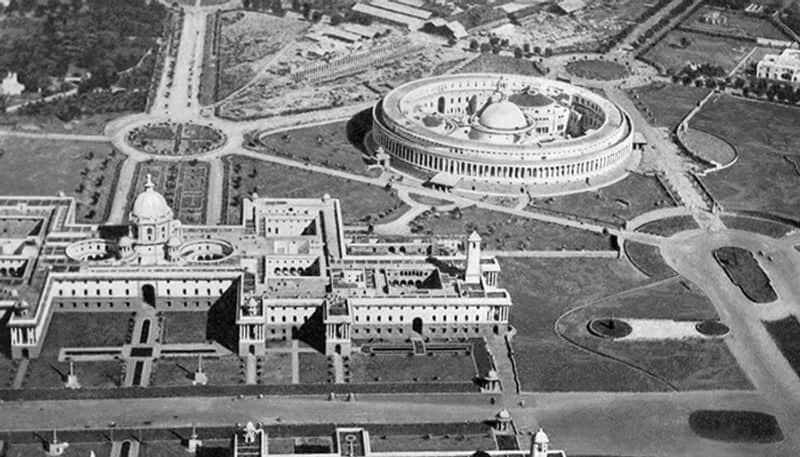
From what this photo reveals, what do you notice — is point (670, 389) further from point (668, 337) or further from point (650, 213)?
point (650, 213)

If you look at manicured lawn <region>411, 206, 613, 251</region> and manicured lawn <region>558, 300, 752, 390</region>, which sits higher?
manicured lawn <region>558, 300, 752, 390</region>

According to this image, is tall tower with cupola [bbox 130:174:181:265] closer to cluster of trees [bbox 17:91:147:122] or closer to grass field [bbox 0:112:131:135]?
grass field [bbox 0:112:131:135]

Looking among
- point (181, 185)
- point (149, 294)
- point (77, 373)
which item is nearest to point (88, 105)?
point (181, 185)

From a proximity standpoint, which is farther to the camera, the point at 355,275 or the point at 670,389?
the point at 355,275

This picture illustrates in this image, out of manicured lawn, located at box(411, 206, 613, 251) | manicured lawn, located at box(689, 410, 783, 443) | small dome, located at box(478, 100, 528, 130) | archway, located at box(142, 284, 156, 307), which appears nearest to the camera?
manicured lawn, located at box(689, 410, 783, 443)

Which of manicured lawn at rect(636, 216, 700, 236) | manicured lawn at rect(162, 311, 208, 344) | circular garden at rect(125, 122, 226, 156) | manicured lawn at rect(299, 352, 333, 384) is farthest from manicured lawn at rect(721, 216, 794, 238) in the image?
Answer: circular garden at rect(125, 122, 226, 156)

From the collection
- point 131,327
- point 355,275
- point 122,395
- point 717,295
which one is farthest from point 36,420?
point 717,295

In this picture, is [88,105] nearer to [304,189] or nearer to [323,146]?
[323,146]
